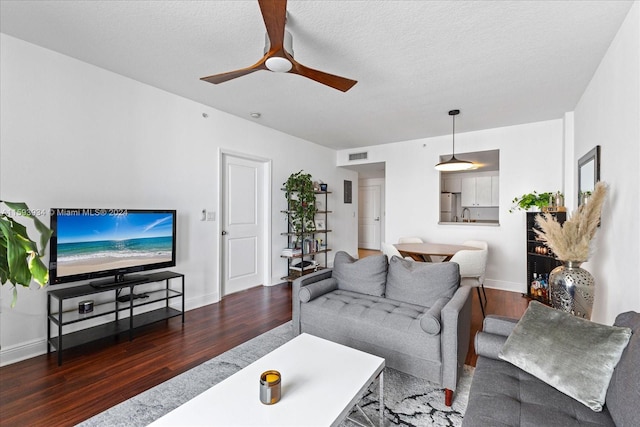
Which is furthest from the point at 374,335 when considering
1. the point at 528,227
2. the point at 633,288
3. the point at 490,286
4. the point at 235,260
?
the point at 490,286

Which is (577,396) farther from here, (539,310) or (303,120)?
(303,120)

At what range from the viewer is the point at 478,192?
723 centimetres

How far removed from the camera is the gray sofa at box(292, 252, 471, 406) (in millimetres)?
1987

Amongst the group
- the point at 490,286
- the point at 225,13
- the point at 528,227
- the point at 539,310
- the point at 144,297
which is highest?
the point at 225,13

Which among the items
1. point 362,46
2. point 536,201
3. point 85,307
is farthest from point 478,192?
point 85,307

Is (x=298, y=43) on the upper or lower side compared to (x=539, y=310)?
upper

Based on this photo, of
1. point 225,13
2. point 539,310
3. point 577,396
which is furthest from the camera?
point 225,13

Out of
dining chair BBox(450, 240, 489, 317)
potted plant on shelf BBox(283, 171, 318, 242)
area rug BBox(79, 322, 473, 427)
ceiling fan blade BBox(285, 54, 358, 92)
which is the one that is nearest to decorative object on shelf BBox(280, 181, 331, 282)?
potted plant on shelf BBox(283, 171, 318, 242)

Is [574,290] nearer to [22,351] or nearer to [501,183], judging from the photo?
[501,183]

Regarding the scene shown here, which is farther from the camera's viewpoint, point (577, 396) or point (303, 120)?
point (303, 120)

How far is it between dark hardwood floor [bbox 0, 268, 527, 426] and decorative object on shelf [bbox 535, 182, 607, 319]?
2.84ft

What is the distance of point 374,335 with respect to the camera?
7.29 ft

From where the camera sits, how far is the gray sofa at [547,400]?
1139mm

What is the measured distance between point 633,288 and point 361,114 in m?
3.26
